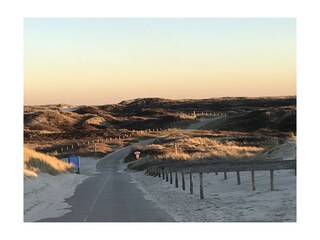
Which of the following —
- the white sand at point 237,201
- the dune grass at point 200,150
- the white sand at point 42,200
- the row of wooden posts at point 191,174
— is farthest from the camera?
the dune grass at point 200,150

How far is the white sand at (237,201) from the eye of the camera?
1319 cm

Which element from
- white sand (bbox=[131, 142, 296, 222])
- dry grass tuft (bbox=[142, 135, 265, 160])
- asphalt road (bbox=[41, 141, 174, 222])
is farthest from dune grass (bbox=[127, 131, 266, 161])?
asphalt road (bbox=[41, 141, 174, 222])

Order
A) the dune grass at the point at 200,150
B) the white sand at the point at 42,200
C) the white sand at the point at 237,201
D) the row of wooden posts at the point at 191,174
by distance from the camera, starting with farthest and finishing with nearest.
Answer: the dune grass at the point at 200,150, the row of wooden posts at the point at 191,174, the white sand at the point at 42,200, the white sand at the point at 237,201

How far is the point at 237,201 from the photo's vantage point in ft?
52.4

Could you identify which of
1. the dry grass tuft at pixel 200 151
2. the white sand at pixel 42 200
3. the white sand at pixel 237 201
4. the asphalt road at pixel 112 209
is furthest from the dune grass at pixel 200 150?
the asphalt road at pixel 112 209

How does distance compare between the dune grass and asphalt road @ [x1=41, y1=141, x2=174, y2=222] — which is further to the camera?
the dune grass

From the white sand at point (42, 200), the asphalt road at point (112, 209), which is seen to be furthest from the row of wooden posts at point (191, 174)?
the white sand at point (42, 200)

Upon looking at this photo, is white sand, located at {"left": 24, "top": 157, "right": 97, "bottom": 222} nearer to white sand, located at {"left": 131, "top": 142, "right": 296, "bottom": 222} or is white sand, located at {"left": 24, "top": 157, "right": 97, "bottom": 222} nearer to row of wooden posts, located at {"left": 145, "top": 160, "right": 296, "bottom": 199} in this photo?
white sand, located at {"left": 131, "top": 142, "right": 296, "bottom": 222}

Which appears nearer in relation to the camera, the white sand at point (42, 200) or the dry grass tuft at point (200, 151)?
the white sand at point (42, 200)

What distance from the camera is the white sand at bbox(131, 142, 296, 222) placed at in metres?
13.2

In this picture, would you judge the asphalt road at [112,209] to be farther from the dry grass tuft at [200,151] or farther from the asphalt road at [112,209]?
the dry grass tuft at [200,151]
